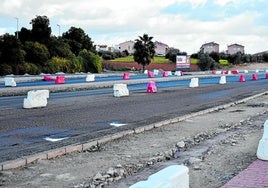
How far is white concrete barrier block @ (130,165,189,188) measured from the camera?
397 centimetres

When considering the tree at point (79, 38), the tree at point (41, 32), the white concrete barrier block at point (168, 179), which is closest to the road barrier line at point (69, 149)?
the white concrete barrier block at point (168, 179)

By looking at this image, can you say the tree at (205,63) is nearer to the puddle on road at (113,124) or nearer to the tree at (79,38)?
the tree at (79,38)

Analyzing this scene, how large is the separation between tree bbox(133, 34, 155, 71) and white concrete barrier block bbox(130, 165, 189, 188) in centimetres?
7086

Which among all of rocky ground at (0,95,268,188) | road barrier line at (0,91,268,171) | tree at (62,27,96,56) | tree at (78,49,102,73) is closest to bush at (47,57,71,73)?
tree at (78,49,102,73)

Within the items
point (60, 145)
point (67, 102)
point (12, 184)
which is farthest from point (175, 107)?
point (12, 184)

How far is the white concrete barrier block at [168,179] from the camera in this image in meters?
3.97

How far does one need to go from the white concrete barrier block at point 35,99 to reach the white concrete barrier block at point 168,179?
13930 mm

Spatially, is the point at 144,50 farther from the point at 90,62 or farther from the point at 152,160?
the point at 152,160

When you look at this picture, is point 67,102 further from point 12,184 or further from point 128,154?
point 12,184

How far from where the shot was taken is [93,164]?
834cm

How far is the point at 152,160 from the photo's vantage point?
28.2ft

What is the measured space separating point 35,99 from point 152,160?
10.5 meters

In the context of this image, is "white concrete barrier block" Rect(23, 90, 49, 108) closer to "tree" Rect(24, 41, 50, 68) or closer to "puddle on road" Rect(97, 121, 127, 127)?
"puddle on road" Rect(97, 121, 127, 127)

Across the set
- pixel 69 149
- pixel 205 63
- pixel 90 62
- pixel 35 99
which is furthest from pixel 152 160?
pixel 205 63
